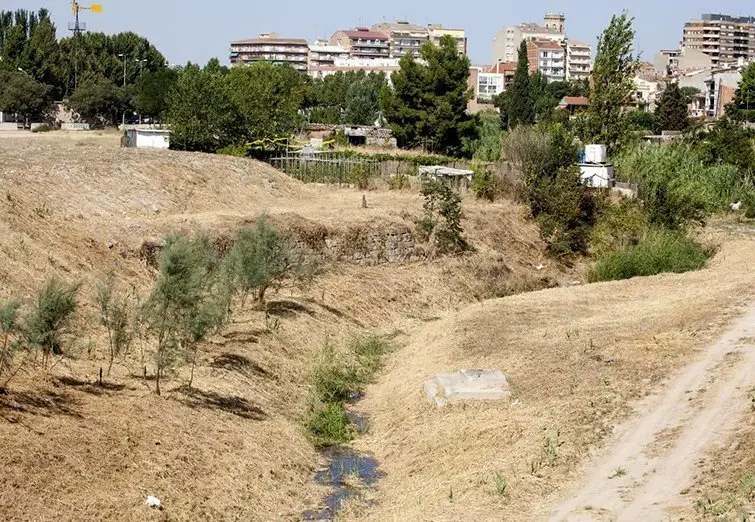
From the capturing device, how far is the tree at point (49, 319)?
47.3 ft

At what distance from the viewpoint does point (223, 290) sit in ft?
63.5

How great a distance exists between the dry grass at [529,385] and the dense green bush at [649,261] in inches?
99.0

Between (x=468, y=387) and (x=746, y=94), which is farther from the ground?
(x=746, y=94)

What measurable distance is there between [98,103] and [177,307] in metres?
62.7

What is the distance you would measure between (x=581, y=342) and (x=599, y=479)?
6.58 meters

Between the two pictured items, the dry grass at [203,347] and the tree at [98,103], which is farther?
the tree at [98,103]

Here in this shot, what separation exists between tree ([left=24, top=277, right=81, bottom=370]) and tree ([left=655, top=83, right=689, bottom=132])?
73.8 meters

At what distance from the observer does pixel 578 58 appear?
627 ft

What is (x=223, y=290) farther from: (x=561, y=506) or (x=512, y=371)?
(x=561, y=506)

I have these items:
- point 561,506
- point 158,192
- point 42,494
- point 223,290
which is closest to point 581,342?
point 223,290

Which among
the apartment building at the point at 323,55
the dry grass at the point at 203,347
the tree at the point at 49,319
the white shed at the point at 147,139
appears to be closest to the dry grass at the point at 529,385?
the dry grass at the point at 203,347

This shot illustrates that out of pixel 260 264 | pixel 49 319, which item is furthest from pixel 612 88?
pixel 49 319

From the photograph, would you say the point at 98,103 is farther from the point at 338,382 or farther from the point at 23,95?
the point at 338,382

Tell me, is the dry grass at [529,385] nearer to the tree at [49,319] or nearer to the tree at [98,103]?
the tree at [49,319]
